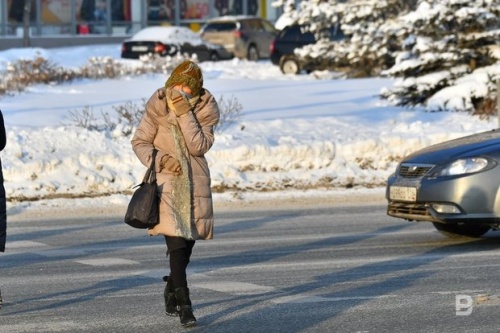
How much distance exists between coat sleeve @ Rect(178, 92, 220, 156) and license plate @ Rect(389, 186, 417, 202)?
3818mm

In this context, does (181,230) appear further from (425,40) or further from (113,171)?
(425,40)

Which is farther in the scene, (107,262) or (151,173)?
(107,262)

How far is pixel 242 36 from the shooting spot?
146 feet

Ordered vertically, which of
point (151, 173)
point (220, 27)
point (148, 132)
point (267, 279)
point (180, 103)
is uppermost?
point (180, 103)

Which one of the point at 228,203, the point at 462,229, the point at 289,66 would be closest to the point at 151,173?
the point at 462,229

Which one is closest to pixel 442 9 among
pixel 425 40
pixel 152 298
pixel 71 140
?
pixel 425 40

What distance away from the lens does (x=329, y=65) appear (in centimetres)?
3547

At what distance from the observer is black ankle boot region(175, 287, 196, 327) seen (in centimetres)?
759

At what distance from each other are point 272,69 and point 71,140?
21390mm

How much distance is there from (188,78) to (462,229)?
4.85 m

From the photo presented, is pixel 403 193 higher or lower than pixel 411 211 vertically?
higher

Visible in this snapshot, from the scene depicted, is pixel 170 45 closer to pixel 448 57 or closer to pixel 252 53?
pixel 252 53

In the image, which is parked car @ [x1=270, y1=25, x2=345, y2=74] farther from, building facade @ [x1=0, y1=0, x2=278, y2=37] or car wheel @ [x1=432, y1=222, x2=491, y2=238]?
car wheel @ [x1=432, y1=222, x2=491, y2=238]

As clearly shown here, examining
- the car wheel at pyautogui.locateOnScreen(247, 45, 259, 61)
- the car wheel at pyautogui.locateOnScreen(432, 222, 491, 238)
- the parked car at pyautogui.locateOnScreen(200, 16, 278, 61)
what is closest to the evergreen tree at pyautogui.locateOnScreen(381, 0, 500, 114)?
the car wheel at pyautogui.locateOnScreen(432, 222, 491, 238)
